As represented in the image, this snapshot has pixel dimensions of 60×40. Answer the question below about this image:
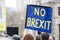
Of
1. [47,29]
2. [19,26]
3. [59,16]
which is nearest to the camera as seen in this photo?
[47,29]

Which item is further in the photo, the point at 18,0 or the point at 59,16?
the point at 18,0

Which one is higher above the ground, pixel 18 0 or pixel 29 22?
pixel 18 0

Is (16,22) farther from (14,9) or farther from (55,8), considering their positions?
(55,8)

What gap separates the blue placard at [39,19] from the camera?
3.70 m

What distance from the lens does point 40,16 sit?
149 inches

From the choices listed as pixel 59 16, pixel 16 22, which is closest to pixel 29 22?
pixel 59 16

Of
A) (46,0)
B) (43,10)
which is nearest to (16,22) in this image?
(46,0)

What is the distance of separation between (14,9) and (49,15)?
1290 centimetres

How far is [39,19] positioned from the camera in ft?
12.3

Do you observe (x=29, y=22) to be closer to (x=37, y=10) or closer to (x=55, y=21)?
(x=37, y=10)

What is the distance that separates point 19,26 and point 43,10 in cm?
1151

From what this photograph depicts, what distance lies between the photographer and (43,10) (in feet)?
12.5

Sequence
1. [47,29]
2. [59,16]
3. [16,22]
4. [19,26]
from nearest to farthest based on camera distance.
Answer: [47,29], [59,16], [19,26], [16,22]

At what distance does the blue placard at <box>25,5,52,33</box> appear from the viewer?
3.70 meters
